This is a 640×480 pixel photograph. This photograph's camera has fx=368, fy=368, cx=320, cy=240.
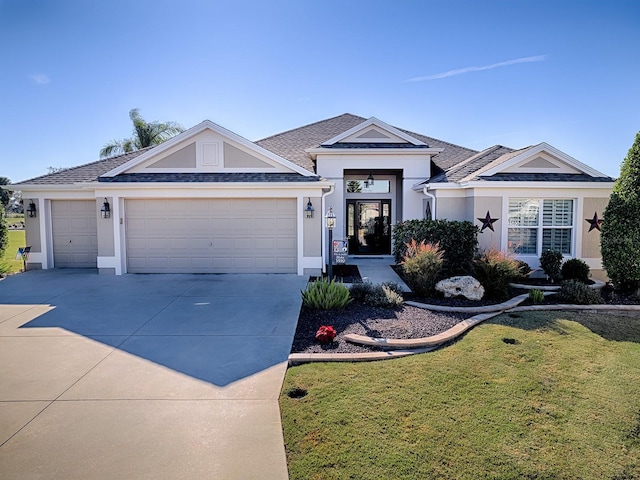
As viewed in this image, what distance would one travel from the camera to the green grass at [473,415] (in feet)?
10.3

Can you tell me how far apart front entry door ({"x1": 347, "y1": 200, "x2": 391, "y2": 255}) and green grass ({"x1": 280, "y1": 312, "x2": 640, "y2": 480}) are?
427 inches

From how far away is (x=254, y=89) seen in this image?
14.8 m

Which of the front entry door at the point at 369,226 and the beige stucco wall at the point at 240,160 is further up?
the beige stucco wall at the point at 240,160

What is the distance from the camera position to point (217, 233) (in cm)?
1202

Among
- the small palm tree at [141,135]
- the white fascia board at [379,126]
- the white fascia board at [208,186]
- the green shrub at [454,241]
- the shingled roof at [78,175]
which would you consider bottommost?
the green shrub at [454,241]

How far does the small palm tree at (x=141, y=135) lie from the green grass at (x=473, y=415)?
2771 cm

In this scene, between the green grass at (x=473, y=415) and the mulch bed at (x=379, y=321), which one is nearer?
the green grass at (x=473, y=415)

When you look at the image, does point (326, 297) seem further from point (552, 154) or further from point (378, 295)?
point (552, 154)

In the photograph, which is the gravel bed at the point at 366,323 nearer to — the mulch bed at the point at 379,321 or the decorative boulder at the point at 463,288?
the mulch bed at the point at 379,321

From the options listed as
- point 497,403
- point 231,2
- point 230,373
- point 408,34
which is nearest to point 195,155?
point 231,2

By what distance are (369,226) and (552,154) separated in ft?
24.3

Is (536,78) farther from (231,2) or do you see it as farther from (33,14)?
(33,14)

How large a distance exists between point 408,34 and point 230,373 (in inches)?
482

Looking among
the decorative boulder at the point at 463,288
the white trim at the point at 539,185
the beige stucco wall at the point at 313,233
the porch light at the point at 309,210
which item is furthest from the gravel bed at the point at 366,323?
the white trim at the point at 539,185
